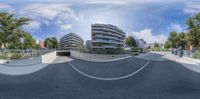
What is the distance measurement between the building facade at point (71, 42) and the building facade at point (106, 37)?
1.33 ft

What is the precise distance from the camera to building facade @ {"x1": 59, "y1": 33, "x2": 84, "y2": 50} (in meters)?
5.07

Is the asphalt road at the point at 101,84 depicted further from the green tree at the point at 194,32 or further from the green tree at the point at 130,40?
the green tree at the point at 194,32

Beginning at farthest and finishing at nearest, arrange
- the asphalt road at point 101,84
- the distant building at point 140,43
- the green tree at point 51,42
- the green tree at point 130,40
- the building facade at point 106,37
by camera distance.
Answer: the green tree at point 51,42 < the distant building at point 140,43 < the green tree at point 130,40 < the building facade at point 106,37 < the asphalt road at point 101,84

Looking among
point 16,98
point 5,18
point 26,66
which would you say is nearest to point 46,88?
point 16,98

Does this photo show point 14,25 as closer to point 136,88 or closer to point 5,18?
point 5,18

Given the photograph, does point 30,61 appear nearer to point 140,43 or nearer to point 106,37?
point 106,37

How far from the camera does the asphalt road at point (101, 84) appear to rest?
435cm

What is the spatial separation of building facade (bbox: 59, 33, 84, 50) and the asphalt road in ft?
2.40

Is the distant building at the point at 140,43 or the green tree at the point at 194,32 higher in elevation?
the green tree at the point at 194,32

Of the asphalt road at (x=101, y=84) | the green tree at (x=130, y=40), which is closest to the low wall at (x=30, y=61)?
the asphalt road at (x=101, y=84)

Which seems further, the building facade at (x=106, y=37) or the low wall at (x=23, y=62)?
the low wall at (x=23, y=62)

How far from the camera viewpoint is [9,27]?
5125 millimetres

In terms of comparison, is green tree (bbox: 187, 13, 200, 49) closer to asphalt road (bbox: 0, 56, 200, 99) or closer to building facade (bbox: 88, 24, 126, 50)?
asphalt road (bbox: 0, 56, 200, 99)

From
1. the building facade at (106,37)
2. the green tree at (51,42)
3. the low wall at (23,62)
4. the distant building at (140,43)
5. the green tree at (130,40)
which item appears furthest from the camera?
the low wall at (23,62)
